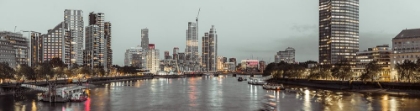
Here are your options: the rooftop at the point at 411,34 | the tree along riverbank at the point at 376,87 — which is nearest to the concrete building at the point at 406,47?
the rooftop at the point at 411,34

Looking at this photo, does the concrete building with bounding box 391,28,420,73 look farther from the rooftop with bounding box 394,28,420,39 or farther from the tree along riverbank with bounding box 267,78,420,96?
the tree along riverbank with bounding box 267,78,420,96

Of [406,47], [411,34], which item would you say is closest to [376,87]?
[406,47]

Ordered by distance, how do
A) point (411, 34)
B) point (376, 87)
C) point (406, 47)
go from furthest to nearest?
point (406, 47)
point (411, 34)
point (376, 87)

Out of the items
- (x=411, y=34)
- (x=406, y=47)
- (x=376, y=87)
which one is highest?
(x=411, y=34)

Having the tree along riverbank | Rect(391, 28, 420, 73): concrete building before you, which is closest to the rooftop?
Rect(391, 28, 420, 73): concrete building

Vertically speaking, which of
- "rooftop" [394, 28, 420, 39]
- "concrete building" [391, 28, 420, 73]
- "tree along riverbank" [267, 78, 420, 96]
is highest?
"rooftop" [394, 28, 420, 39]

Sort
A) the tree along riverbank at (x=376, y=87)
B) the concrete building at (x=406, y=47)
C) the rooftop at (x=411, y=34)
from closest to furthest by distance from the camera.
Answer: the tree along riverbank at (x=376, y=87) → the concrete building at (x=406, y=47) → the rooftop at (x=411, y=34)

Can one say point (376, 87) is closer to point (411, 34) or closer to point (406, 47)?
point (406, 47)

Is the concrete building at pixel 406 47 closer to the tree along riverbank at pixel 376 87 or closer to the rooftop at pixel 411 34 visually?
the rooftop at pixel 411 34

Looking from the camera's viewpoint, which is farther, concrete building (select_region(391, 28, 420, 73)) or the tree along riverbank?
concrete building (select_region(391, 28, 420, 73))

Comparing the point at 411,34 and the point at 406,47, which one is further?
the point at 406,47

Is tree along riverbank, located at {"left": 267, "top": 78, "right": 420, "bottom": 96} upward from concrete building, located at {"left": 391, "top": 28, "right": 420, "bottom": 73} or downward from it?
downward

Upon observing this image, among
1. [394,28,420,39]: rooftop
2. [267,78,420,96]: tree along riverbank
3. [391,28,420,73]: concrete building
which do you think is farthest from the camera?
[394,28,420,39]: rooftop

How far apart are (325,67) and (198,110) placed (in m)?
104
